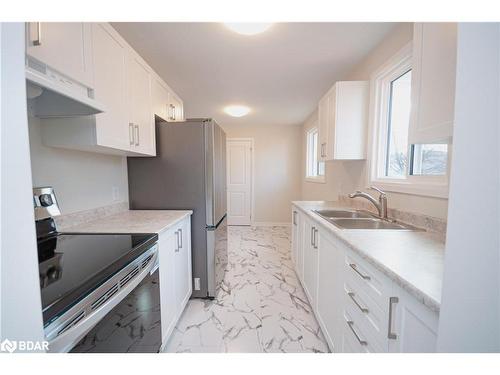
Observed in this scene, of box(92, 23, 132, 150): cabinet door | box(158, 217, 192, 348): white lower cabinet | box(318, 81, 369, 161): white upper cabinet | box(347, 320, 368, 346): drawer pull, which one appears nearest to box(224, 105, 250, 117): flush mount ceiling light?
box(318, 81, 369, 161): white upper cabinet

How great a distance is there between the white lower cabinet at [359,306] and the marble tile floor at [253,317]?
20cm

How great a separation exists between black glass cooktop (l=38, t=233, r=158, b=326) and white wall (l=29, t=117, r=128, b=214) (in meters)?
0.32

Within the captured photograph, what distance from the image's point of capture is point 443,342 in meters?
0.44

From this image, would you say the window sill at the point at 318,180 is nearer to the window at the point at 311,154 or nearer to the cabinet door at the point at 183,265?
the window at the point at 311,154

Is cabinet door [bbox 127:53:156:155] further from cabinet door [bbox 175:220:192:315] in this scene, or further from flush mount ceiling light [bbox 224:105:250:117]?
flush mount ceiling light [bbox 224:105:250:117]

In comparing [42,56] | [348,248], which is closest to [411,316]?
[348,248]

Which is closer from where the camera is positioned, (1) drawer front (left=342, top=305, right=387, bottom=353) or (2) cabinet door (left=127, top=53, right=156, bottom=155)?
(1) drawer front (left=342, top=305, right=387, bottom=353)

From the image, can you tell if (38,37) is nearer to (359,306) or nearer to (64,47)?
(64,47)

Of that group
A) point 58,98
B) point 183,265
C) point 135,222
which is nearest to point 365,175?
point 183,265

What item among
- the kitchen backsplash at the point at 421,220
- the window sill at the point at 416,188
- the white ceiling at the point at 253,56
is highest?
the white ceiling at the point at 253,56

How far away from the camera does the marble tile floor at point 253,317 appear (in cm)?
148

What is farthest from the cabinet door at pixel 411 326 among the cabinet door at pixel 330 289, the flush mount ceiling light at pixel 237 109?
the flush mount ceiling light at pixel 237 109

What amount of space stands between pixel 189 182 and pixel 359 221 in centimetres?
158

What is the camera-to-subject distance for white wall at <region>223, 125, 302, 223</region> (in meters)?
4.85
